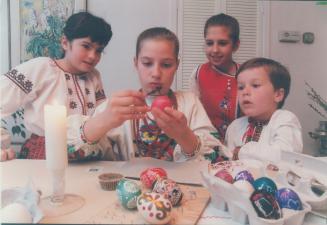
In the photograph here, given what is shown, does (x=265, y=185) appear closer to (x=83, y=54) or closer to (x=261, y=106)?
(x=261, y=106)

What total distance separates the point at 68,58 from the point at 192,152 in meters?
0.64

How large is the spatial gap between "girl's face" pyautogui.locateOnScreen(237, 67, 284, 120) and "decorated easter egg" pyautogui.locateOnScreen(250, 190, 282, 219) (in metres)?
0.66

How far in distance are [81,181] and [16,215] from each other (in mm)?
243

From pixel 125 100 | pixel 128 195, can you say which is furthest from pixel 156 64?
pixel 128 195

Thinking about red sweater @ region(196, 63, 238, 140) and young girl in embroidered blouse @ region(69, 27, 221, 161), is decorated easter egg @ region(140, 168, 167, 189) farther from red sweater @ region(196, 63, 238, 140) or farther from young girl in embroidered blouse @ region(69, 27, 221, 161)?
red sweater @ region(196, 63, 238, 140)

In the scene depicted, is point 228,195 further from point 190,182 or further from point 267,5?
point 267,5

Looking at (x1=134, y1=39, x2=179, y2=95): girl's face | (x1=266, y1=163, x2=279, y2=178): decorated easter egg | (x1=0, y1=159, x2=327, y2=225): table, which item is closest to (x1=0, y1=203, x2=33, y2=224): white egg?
(x1=0, y1=159, x2=327, y2=225): table

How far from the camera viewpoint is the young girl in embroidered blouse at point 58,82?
1093 millimetres

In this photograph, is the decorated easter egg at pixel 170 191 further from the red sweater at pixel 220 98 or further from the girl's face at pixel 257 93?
the red sweater at pixel 220 98

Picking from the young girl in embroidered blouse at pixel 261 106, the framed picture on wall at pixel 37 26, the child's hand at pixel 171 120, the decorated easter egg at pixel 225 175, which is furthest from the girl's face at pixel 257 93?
the framed picture on wall at pixel 37 26

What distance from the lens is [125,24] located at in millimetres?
1634

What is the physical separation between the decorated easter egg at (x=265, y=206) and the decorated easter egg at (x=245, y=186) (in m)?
0.01

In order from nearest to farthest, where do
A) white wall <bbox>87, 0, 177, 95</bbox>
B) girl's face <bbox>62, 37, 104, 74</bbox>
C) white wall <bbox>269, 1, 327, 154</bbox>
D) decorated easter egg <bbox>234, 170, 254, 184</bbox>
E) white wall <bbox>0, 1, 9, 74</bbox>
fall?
decorated easter egg <bbox>234, 170, 254, 184</bbox> < girl's face <bbox>62, 37, 104, 74</bbox> < white wall <bbox>0, 1, 9, 74</bbox> < white wall <bbox>87, 0, 177, 95</bbox> < white wall <bbox>269, 1, 327, 154</bbox>

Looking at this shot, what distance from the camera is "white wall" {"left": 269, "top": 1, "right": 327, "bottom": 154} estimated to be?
5.68 ft
